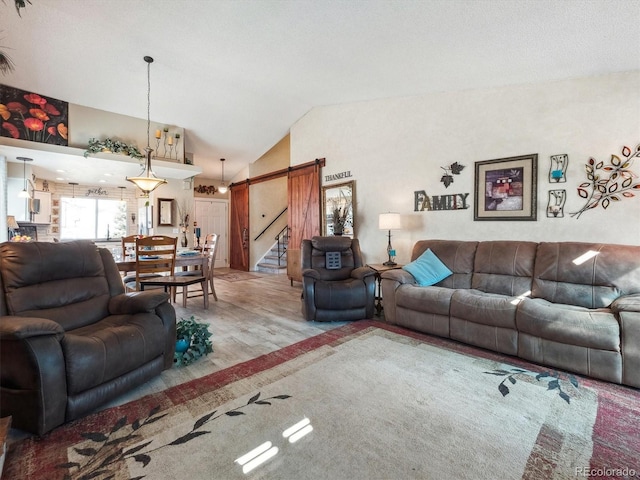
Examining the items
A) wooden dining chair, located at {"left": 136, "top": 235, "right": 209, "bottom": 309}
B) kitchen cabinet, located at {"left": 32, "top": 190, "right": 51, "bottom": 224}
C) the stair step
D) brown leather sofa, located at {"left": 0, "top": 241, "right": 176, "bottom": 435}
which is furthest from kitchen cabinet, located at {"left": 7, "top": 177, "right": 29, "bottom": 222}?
the stair step

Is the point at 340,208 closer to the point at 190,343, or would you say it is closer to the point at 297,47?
the point at 297,47

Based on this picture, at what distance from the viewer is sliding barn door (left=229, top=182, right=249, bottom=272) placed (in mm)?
8531

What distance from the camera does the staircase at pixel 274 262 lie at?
25.8 ft

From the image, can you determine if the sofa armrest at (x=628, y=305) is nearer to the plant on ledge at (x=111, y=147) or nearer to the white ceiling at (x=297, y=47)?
the white ceiling at (x=297, y=47)

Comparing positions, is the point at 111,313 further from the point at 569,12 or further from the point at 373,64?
the point at 569,12

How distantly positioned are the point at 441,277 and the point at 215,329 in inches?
108

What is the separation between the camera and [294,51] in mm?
3674

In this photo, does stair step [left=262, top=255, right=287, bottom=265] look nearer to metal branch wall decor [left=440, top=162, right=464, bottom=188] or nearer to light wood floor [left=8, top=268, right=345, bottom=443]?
light wood floor [left=8, top=268, right=345, bottom=443]

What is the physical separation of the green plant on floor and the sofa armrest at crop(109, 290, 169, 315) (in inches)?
18.1

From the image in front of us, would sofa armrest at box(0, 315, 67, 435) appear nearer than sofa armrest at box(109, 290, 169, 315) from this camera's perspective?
Yes

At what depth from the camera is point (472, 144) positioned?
3908mm

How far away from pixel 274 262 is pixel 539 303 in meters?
6.44

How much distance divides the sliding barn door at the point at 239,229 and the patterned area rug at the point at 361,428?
6.30 m

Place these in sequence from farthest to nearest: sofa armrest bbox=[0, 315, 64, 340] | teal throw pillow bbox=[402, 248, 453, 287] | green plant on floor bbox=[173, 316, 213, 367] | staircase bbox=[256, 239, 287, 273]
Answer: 1. staircase bbox=[256, 239, 287, 273]
2. teal throw pillow bbox=[402, 248, 453, 287]
3. green plant on floor bbox=[173, 316, 213, 367]
4. sofa armrest bbox=[0, 315, 64, 340]
